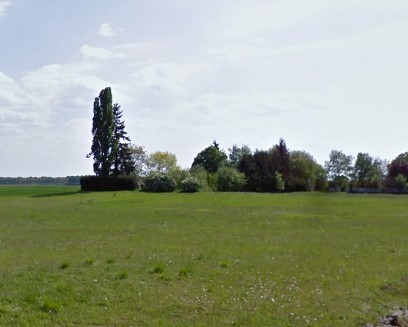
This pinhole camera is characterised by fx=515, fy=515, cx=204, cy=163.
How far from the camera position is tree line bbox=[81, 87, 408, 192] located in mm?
96875

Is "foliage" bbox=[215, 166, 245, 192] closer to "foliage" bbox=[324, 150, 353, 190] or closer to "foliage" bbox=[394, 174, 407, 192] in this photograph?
"foliage" bbox=[394, 174, 407, 192]

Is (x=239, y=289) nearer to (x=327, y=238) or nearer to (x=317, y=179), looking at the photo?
(x=327, y=238)

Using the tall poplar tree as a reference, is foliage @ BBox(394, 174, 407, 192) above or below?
below

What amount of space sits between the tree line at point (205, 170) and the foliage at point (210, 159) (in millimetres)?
575

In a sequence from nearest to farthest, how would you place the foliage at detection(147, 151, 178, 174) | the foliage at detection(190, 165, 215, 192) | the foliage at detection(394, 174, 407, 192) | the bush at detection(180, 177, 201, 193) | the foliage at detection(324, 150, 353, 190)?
1. the bush at detection(180, 177, 201, 193)
2. the foliage at detection(190, 165, 215, 192)
3. the foliage at detection(394, 174, 407, 192)
4. the foliage at detection(147, 151, 178, 174)
5. the foliage at detection(324, 150, 353, 190)

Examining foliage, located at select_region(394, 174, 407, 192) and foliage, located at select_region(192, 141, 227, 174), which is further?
foliage, located at select_region(192, 141, 227, 174)

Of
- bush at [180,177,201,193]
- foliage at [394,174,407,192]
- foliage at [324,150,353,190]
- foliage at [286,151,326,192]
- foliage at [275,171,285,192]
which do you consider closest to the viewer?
bush at [180,177,201,193]

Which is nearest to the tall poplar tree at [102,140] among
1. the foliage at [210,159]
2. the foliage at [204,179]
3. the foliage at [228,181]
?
the foliage at [204,179]

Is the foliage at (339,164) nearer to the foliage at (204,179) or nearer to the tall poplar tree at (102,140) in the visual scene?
the foliage at (204,179)

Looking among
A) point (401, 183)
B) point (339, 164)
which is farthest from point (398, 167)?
point (339, 164)

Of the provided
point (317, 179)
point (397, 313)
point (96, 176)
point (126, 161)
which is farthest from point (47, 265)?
point (317, 179)

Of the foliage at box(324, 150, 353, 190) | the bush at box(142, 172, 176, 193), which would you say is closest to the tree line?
the bush at box(142, 172, 176, 193)

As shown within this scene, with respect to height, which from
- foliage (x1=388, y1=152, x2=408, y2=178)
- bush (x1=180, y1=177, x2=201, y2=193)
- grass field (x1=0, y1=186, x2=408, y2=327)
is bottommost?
grass field (x1=0, y1=186, x2=408, y2=327)

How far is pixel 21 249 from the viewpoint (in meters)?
19.2
